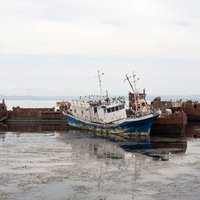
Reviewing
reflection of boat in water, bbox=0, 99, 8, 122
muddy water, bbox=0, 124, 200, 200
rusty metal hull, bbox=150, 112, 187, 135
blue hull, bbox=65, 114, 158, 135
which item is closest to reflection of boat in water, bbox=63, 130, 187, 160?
muddy water, bbox=0, 124, 200, 200

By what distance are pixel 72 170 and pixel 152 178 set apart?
592 cm

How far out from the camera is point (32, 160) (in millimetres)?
33094

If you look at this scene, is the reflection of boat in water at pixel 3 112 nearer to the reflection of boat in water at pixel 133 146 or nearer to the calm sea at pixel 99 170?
the reflection of boat in water at pixel 133 146

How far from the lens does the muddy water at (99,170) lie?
22531mm

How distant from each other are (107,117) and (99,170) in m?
28.6

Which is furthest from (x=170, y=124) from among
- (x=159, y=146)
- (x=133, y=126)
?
(x=159, y=146)

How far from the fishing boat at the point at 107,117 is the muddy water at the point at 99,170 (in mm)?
6262

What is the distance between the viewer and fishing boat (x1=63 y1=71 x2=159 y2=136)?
52.5 meters

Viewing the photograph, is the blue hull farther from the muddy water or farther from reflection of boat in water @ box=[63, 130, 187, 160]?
the muddy water

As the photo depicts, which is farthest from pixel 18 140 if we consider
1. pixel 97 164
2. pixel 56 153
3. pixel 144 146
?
pixel 97 164

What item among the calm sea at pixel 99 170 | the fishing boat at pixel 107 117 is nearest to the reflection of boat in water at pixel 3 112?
the fishing boat at pixel 107 117

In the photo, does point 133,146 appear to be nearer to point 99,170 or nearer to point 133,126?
point 133,126

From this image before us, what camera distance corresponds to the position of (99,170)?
2911 cm

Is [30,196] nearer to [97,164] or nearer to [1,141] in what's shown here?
[97,164]
